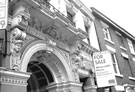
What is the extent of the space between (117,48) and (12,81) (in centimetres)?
1210

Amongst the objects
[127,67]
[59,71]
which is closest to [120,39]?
[127,67]

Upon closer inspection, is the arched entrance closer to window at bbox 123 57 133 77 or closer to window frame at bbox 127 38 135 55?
window at bbox 123 57 133 77

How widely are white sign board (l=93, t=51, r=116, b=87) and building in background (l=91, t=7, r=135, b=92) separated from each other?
2.39 meters

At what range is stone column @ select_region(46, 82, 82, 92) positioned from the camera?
8517 mm

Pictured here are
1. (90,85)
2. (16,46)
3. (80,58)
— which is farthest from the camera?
(90,85)

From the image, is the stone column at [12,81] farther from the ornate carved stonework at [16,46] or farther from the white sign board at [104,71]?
the white sign board at [104,71]

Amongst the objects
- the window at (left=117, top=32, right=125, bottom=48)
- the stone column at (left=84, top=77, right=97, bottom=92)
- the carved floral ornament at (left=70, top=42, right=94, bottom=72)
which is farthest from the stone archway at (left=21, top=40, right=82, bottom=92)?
the window at (left=117, top=32, right=125, bottom=48)

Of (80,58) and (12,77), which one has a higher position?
(80,58)

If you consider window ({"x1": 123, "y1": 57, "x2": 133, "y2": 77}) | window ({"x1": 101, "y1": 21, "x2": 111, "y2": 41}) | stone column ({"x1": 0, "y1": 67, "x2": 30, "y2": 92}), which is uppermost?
window ({"x1": 101, "y1": 21, "x2": 111, "y2": 41})

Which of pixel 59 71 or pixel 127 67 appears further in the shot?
pixel 127 67

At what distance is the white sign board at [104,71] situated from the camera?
9.32 metres

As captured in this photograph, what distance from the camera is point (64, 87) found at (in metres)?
8.62

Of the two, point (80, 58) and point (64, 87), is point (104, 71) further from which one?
point (64, 87)

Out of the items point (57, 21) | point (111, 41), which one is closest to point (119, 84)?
point (111, 41)
